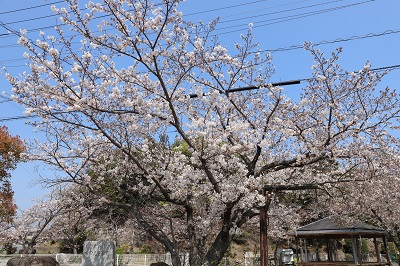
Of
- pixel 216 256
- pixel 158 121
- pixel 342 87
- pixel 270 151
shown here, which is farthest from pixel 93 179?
pixel 342 87

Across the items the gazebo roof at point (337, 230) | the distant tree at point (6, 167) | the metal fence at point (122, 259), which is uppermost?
the distant tree at point (6, 167)

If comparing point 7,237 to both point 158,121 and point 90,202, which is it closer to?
point 90,202

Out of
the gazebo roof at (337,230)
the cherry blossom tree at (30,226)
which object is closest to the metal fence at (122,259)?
the cherry blossom tree at (30,226)

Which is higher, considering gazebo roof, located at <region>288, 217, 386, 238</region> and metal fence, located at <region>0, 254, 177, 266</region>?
gazebo roof, located at <region>288, 217, 386, 238</region>

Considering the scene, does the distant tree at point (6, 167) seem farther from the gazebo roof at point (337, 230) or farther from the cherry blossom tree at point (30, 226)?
the gazebo roof at point (337, 230)

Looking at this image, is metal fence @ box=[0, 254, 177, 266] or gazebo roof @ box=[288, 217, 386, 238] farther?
metal fence @ box=[0, 254, 177, 266]

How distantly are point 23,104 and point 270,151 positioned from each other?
5597 millimetres

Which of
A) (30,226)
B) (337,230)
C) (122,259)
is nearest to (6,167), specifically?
(30,226)

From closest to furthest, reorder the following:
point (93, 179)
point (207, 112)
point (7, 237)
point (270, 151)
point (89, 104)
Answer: point (89, 104) < point (207, 112) < point (270, 151) < point (93, 179) < point (7, 237)

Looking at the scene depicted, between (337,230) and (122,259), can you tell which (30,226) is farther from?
(337,230)

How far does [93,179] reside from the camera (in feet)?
30.9

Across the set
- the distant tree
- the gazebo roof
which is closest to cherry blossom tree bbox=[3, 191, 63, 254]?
the distant tree

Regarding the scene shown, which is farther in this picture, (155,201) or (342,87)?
(155,201)

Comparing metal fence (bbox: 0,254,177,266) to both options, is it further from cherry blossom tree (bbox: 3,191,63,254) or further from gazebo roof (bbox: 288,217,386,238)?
gazebo roof (bbox: 288,217,386,238)
